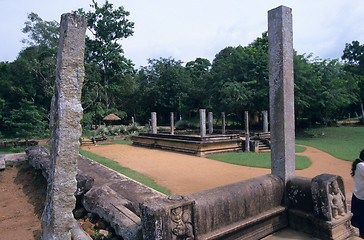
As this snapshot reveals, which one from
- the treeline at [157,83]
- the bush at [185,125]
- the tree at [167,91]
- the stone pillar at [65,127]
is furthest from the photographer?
the tree at [167,91]

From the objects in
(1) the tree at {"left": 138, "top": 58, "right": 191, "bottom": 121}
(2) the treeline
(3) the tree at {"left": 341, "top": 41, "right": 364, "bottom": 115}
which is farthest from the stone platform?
(3) the tree at {"left": 341, "top": 41, "right": 364, "bottom": 115}

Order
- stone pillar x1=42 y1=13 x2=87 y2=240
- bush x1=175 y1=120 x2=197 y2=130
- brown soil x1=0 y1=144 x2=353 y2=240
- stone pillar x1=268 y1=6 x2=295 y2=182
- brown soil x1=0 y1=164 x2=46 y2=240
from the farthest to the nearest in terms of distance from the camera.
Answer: bush x1=175 y1=120 x2=197 y2=130, brown soil x1=0 y1=144 x2=353 y2=240, brown soil x1=0 y1=164 x2=46 y2=240, stone pillar x1=268 y1=6 x2=295 y2=182, stone pillar x1=42 y1=13 x2=87 y2=240

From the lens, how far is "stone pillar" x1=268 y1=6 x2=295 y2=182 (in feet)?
10.7

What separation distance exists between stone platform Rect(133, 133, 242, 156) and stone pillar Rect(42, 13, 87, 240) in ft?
30.7

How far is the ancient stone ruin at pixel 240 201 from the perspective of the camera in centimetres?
205

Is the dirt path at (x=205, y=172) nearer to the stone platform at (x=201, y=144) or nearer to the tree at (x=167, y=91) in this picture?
the stone platform at (x=201, y=144)

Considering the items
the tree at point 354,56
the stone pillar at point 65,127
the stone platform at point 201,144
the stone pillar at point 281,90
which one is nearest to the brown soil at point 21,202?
the stone pillar at point 65,127

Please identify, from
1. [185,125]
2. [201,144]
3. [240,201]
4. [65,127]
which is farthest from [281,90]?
[185,125]

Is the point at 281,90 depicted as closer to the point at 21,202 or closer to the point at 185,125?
the point at 21,202

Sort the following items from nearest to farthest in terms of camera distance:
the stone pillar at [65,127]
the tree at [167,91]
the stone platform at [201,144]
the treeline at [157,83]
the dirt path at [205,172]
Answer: the stone pillar at [65,127] < the dirt path at [205,172] < the stone platform at [201,144] < the treeline at [157,83] < the tree at [167,91]

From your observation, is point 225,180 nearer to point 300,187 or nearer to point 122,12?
point 300,187

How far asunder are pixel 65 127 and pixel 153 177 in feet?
17.0

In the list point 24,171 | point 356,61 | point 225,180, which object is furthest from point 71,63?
point 356,61

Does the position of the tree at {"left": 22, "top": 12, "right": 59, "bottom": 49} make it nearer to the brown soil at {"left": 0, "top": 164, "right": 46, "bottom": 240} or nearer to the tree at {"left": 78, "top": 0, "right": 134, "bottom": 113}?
the tree at {"left": 78, "top": 0, "right": 134, "bottom": 113}
